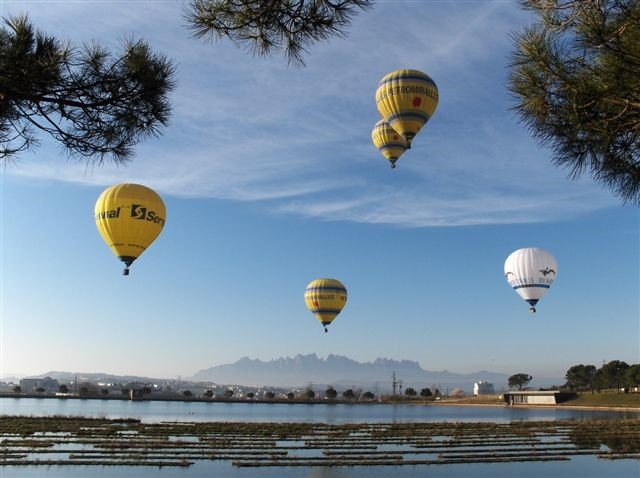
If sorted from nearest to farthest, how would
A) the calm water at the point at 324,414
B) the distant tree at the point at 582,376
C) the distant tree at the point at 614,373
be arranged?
the calm water at the point at 324,414, the distant tree at the point at 614,373, the distant tree at the point at 582,376

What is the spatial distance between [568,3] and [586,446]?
3596cm

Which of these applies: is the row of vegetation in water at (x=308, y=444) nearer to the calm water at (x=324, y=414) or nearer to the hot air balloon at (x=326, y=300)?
the hot air balloon at (x=326, y=300)

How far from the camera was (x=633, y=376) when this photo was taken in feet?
393

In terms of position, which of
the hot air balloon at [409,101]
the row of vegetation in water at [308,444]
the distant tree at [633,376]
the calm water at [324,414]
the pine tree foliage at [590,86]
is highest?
the hot air balloon at [409,101]

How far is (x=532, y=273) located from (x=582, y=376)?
12263 cm

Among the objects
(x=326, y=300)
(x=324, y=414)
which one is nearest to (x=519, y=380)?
(x=324, y=414)

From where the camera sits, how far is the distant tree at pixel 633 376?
11906 centimetres

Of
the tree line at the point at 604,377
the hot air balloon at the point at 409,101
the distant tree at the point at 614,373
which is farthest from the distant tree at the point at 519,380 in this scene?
the hot air balloon at the point at 409,101

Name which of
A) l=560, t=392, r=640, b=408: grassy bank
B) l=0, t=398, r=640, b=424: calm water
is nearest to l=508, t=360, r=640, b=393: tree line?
l=560, t=392, r=640, b=408: grassy bank

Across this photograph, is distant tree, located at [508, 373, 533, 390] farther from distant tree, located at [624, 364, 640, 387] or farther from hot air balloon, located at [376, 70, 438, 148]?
hot air balloon, located at [376, 70, 438, 148]

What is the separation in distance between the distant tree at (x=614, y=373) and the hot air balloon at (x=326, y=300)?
9700 centimetres

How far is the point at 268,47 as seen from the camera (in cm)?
1052

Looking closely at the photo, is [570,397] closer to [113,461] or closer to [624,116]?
[113,461]

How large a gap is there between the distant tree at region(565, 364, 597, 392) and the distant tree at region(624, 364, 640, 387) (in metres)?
23.6
